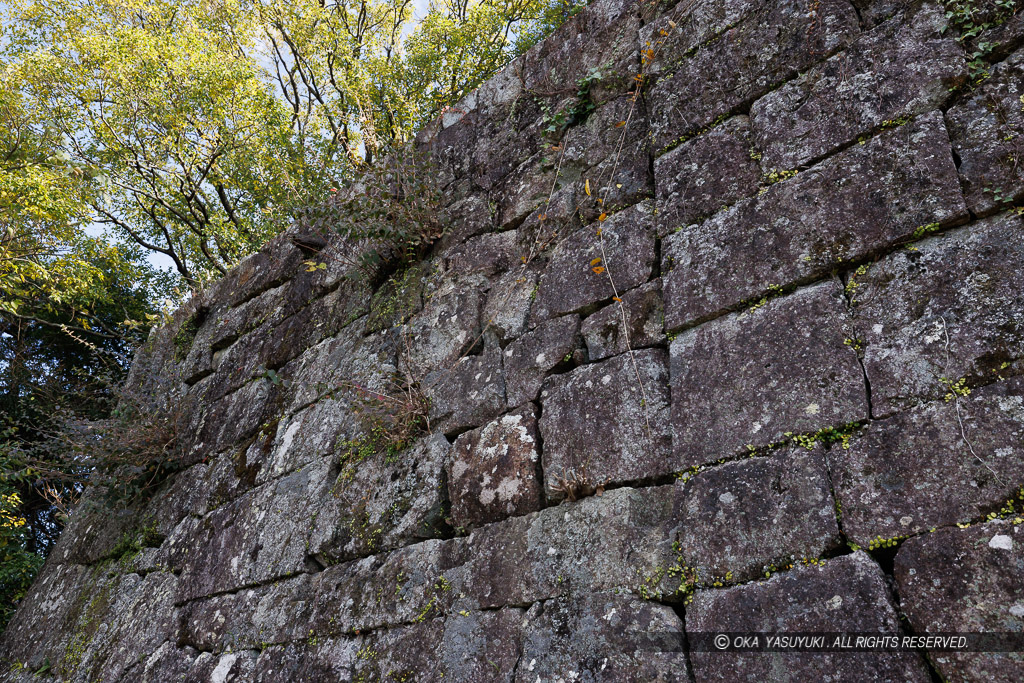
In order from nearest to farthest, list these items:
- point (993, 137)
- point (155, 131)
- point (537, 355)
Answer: point (993, 137) → point (537, 355) → point (155, 131)

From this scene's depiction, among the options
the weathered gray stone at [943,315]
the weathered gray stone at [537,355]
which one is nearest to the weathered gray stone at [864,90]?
the weathered gray stone at [943,315]

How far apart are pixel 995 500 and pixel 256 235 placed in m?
8.91

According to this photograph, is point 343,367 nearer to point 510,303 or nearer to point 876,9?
point 510,303

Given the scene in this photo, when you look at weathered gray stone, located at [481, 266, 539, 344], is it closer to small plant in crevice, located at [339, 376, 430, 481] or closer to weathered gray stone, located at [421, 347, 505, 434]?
weathered gray stone, located at [421, 347, 505, 434]

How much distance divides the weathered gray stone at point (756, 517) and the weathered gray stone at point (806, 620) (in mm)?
57

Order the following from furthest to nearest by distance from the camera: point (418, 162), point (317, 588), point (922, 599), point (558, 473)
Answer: point (418, 162), point (317, 588), point (558, 473), point (922, 599)

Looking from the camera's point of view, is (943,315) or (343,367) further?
(343,367)

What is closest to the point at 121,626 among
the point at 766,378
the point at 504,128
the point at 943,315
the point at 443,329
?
the point at 443,329

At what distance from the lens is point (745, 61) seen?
276 centimetres

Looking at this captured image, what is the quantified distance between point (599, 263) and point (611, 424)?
29.0 inches

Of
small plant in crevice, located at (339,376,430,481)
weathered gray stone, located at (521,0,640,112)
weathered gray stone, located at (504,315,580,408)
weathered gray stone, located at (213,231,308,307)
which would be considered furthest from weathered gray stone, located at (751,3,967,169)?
weathered gray stone, located at (213,231,308,307)

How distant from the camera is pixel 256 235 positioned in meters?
9.02

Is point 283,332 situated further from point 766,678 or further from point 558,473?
point 766,678

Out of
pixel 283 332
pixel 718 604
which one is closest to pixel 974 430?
pixel 718 604
